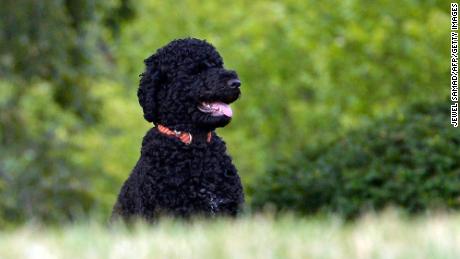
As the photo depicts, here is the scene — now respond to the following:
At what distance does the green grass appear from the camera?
455 centimetres

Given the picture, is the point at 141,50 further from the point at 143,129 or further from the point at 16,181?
the point at 16,181

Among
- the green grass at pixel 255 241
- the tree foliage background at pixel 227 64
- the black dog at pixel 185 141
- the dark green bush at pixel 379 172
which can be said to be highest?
the tree foliage background at pixel 227 64

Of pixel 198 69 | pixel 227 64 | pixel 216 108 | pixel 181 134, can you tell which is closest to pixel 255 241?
pixel 216 108

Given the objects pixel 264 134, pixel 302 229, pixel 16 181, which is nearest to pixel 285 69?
pixel 264 134

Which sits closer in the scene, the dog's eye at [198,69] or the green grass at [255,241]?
the green grass at [255,241]

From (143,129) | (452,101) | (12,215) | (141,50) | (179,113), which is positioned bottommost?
(179,113)

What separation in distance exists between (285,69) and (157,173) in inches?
669

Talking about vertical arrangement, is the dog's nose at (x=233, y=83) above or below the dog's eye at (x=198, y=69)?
below

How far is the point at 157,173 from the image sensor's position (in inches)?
288

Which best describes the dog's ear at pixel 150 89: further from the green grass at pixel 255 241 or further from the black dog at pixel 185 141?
the green grass at pixel 255 241

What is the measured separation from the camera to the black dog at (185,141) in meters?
7.21

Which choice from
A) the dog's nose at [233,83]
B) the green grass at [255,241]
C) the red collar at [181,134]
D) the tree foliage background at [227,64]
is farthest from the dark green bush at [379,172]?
the green grass at [255,241]

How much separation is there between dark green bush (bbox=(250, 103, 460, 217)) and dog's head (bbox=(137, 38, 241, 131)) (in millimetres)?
5412

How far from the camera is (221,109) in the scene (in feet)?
24.0
